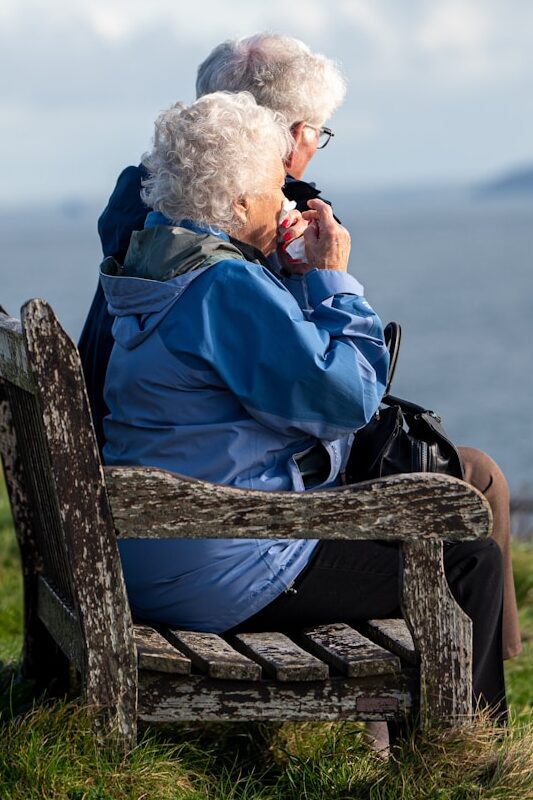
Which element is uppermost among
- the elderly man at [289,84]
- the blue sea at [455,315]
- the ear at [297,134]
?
the blue sea at [455,315]

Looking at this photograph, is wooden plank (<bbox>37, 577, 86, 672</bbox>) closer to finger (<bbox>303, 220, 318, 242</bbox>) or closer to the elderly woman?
the elderly woman

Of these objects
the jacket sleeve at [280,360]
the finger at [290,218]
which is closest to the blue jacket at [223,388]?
the jacket sleeve at [280,360]

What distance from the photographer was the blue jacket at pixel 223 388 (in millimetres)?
2955

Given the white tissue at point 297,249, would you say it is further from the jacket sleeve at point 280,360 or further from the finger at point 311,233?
the jacket sleeve at point 280,360

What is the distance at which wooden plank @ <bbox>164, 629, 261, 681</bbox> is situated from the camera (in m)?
2.84

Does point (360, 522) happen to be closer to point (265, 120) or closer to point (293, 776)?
point (293, 776)

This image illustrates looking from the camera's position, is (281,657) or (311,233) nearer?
(281,657)

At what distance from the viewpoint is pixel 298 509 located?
9.21ft

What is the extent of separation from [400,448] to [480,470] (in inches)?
13.4

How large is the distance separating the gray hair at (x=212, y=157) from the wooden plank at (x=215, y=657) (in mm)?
1107

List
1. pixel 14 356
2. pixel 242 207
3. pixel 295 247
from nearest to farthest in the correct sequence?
pixel 14 356, pixel 242 207, pixel 295 247

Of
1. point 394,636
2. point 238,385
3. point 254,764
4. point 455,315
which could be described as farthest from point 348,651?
point 455,315

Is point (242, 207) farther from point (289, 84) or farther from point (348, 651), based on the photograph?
point (348, 651)

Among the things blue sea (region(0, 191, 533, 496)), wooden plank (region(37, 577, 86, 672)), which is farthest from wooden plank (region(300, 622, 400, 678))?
blue sea (region(0, 191, 533, 496))
